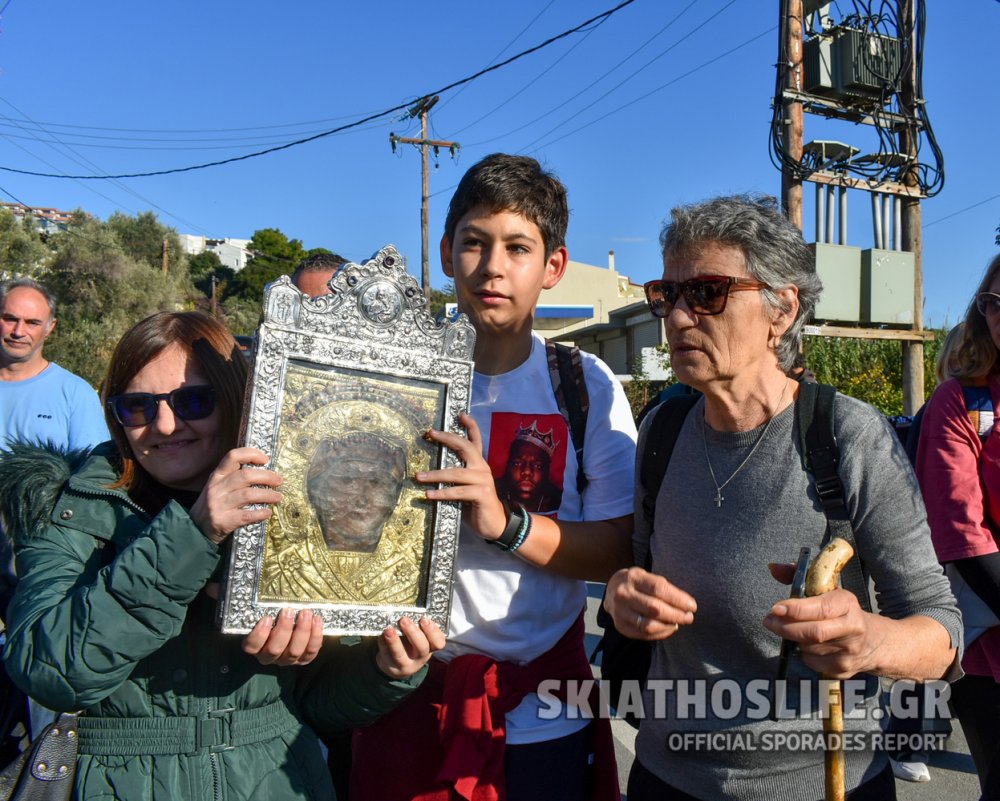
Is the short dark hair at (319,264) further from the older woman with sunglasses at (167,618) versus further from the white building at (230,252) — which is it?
the white building at (230,252)

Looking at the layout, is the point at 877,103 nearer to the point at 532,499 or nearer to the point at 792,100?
the point at 792,100

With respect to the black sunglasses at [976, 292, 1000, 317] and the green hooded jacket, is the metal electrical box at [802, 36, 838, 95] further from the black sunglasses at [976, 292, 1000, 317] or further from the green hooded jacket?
the green hooded jacket

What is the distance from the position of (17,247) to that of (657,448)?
31.4 m

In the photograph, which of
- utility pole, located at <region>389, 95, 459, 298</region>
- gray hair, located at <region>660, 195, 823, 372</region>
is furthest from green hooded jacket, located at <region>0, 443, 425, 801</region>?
utility pole, located at <region>389, 95, 459, 298</region>

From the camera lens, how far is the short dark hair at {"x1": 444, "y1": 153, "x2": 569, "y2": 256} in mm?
2236

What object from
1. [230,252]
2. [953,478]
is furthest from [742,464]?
[230,252]

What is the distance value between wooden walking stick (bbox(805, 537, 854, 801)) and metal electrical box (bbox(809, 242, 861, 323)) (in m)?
8.72

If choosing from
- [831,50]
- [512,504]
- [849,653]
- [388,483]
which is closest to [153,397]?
[388,483]

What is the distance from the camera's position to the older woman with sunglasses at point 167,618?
159 cm

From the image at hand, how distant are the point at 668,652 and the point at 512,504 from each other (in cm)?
55

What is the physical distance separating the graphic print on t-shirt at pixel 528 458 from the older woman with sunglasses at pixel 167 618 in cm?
51

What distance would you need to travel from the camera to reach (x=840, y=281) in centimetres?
988

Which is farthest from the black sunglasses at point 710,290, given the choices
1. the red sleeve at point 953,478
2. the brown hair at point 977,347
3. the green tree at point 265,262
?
the green tree at point 265,262

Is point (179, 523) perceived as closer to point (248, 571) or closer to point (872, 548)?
point (248, 571)
